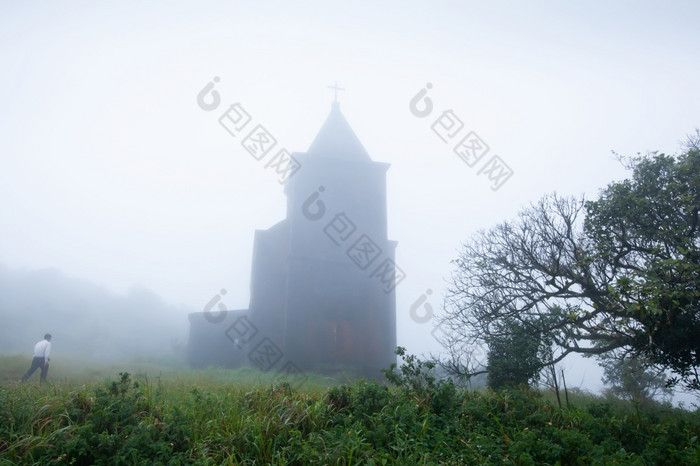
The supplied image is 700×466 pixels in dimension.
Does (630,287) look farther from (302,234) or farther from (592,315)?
(302,234)

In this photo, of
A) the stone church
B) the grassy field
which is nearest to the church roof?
the stone church

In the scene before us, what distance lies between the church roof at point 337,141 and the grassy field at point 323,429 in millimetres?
19839

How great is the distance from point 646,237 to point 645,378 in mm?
8106

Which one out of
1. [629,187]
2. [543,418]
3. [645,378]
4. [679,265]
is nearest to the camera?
[543,418]

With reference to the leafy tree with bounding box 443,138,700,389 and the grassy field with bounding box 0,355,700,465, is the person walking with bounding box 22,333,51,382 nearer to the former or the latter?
the grassy field with bounding box 0,355,700,465

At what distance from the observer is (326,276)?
2327cm

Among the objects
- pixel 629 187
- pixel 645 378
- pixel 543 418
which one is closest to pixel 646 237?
pixel 629 187

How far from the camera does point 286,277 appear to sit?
23.6 m

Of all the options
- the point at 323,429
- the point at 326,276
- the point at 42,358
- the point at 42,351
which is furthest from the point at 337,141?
the point at 323,429

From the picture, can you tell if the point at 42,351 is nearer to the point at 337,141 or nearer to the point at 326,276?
the point at 326,276

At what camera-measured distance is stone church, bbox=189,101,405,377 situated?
22.0m

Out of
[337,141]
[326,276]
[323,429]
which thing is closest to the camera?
[323,429]

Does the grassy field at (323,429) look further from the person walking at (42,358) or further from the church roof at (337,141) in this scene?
the church roof at (337,141)

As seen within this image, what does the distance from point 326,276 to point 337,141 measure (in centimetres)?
908
